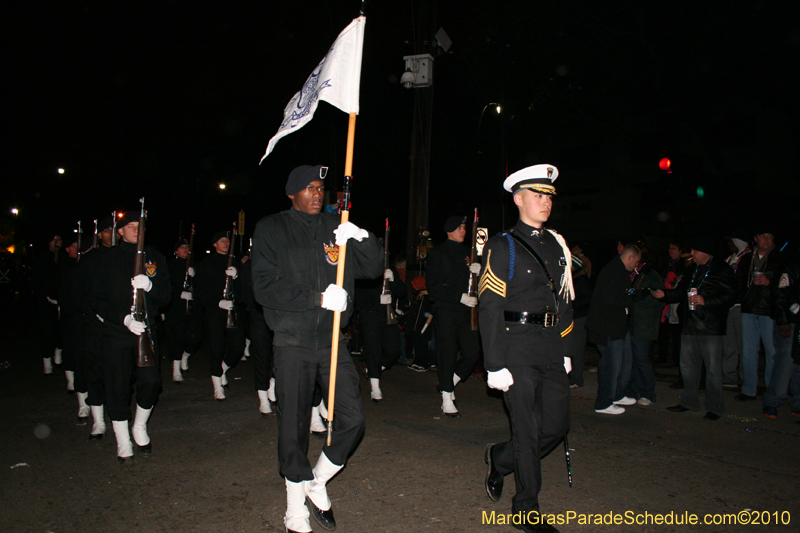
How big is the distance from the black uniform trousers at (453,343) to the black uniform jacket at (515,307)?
8.93ft

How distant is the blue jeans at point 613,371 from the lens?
688 cm

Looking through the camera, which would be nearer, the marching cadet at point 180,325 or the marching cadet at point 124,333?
the marching cadet at point 124,333

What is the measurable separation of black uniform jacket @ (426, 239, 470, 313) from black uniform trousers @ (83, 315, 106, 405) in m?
3.50

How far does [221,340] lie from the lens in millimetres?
7703

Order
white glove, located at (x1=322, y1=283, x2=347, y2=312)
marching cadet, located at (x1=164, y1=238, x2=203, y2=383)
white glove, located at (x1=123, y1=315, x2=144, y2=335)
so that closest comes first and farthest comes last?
white glove, located at (x1=322, y1=283, x2=347, y2=312) → white glove, located at (x1=123, y1=315, x2=144, y2=335) → marching cadet, located at (x1=164, y1=238, x2=203, y2=383)

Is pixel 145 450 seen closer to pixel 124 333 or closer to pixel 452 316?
pixel 124 333

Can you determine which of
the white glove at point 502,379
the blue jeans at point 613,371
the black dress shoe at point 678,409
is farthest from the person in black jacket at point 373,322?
the black dress shoe at point 678,409

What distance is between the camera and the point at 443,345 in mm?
6625

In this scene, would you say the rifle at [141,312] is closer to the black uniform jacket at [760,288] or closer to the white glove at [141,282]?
the white glove at [141,282]

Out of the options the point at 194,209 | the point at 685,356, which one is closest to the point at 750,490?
A: the point at 685,356

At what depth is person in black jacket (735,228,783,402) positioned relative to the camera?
735 centimetres

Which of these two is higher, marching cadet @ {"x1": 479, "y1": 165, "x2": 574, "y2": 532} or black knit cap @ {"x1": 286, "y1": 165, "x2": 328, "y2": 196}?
black knit cap @ {"x1": 286, "y1": 165, "x2": 328, "y2": 196}

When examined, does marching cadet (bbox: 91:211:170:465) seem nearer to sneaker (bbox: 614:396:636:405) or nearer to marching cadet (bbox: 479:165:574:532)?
marching cadet (bbox: 479:165:574:532)

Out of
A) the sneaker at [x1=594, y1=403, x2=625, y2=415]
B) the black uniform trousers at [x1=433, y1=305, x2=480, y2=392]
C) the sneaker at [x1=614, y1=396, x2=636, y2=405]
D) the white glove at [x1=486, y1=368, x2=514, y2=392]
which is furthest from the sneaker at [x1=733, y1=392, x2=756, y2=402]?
the white glove at [x1=486, y1=368, x2=514, y2=392]
